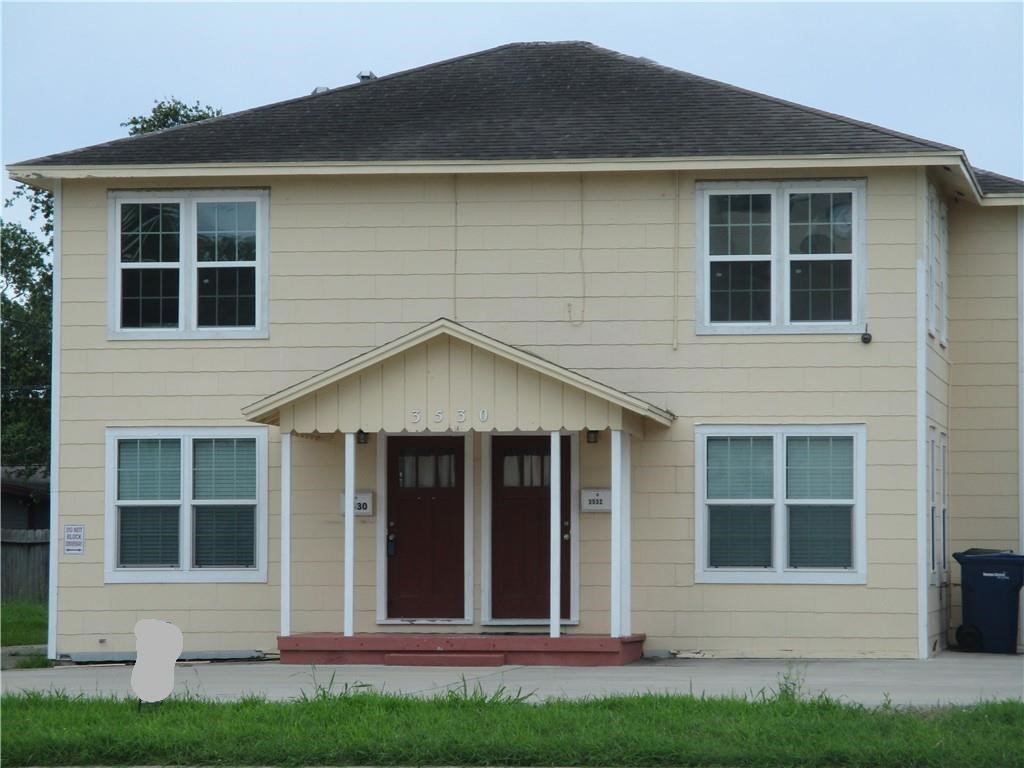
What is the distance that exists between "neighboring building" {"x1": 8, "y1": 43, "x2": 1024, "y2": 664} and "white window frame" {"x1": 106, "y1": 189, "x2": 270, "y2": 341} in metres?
0.03

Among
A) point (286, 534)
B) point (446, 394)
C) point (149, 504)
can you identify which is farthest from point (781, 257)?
point (149, 504)

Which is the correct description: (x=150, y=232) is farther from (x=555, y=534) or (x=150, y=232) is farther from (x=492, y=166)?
(x=555, y=534)

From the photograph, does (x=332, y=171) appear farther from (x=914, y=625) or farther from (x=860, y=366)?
(x=914, y=625)

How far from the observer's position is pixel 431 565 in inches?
737

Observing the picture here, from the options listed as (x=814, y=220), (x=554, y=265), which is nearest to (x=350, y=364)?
(x=554, y=265)

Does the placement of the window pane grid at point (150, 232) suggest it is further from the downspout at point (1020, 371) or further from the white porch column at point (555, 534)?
the downspout at point (1020, 371)

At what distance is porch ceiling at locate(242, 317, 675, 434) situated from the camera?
17219 millimetres

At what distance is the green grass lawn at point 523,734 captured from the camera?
10656mm

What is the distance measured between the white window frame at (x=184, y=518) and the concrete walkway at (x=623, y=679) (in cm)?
111

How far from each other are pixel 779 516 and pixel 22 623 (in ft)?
45.3

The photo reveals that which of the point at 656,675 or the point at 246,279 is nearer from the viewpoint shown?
the point at 656,675

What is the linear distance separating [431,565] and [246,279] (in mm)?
3983

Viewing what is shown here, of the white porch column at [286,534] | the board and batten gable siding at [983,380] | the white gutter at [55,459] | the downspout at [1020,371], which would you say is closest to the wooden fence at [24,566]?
the white gutter at [55,459]

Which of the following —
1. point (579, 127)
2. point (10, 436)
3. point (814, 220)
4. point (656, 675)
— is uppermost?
point (579, 127)
